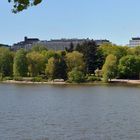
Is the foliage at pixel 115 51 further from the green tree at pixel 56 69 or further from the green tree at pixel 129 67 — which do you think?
the green tree at pixel 56 69

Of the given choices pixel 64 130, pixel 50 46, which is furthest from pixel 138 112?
pixel 50 46

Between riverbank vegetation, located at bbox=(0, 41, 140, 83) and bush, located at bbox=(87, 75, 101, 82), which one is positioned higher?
riverbank vegetation, located at bbox=(0, 41, 140, 83)

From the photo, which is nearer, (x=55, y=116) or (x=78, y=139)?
(x=78, y=139)

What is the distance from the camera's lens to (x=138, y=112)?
35750 mm

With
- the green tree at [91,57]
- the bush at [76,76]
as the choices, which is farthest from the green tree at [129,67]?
the bush at [76,76]

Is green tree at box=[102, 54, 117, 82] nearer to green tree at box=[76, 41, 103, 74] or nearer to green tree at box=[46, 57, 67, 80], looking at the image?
green tree at box=[76, 41, 103, 74]

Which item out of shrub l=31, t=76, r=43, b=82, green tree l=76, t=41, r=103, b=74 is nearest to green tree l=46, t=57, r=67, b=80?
shrub l=31, t=76, r=43, b=82

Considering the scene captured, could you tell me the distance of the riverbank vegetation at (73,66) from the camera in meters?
89.8

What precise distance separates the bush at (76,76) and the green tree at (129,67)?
8060 mm

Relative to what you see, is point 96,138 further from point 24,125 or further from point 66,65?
point 66,65

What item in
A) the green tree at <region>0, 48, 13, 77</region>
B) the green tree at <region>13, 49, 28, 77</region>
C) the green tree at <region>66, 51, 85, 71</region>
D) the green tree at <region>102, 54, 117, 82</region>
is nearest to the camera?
the green tree at <region>102, 54, 117, 82</region>

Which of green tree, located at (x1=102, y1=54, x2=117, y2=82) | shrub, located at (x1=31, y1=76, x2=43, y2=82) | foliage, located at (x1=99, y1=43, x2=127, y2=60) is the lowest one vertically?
shrub, located at (x1=31, y1=76, x2=43, y2=82)

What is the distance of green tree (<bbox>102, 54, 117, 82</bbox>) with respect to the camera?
284 feet

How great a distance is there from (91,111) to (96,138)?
1347 cm
